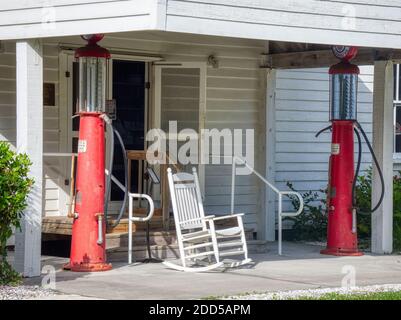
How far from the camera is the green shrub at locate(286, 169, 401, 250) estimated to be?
14.2 m

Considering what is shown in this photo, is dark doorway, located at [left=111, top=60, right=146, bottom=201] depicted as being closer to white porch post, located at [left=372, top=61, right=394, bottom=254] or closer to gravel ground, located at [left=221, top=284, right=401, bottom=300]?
white porch post, located at [left=372, top=61, right=394, bottom=254]

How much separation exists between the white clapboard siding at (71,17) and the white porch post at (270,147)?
5.02 m

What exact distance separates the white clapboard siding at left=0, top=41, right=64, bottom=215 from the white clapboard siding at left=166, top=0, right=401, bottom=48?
3341 mm

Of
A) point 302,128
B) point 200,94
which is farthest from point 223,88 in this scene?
point 302,128

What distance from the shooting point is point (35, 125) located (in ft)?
33.6

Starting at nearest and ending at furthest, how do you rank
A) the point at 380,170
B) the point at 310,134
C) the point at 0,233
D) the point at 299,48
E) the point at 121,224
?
the point at 0,233, the point at 121,224, the point at 380,170, the point at 299,48, the point at 310,134

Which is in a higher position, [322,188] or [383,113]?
[383,113]

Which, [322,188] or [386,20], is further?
[322,188]

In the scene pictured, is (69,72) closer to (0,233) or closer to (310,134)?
(0,233)

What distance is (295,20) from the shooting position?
10.5m

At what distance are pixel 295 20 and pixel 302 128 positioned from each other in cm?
504
